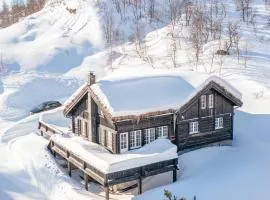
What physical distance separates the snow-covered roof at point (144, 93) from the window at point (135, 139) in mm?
1344

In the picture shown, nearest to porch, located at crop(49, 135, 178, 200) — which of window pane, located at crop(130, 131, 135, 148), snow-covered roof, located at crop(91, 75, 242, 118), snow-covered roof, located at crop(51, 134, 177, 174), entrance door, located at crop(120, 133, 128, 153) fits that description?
snow-covered roof, located at crop(51, 134, 177, 174)

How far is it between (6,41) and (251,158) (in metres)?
43.9

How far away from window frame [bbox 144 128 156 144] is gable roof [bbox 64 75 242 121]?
114cm

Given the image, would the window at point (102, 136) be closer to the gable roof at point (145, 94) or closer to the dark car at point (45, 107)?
the gable roof at point (145, 94)

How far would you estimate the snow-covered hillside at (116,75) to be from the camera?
27.1 metres

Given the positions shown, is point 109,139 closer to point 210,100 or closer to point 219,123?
point 210,100

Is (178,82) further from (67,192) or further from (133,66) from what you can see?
(133,66)

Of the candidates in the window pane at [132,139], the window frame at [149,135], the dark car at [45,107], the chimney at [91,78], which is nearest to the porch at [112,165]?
the window pane at [132,139]

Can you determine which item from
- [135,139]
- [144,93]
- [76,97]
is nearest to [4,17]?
[76,97]

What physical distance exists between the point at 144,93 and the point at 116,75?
76.1ft

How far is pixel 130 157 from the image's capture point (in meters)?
25.1

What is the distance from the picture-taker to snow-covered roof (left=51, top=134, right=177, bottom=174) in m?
24.7

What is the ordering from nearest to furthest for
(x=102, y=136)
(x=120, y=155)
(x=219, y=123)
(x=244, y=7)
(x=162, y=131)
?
(x=120, y=155) → (x=102, y=136) → (x=162, y=131) → (x=219, y=123) → (x=244, y=7)

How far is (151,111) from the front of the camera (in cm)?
2766
